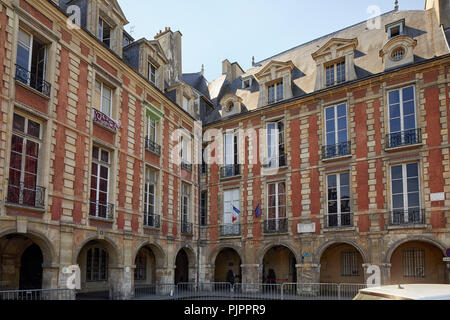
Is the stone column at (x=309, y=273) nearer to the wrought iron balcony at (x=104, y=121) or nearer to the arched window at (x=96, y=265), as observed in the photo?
the arched window at (x=96, y=265)

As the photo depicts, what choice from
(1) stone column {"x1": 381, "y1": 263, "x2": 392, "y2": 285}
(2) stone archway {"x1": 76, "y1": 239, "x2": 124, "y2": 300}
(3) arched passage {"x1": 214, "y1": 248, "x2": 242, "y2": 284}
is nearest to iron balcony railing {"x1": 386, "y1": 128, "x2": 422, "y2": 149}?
(1) stone column {"x1": 381, "y1": 263, "x2": 392, "y2": 285}

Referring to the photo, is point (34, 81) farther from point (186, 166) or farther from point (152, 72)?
point (186, 166)

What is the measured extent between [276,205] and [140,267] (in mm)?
6442

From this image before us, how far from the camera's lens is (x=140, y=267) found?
1741 cm

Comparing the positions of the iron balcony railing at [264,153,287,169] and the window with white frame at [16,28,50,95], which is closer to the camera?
the window with white frame at [16,28,50,95]

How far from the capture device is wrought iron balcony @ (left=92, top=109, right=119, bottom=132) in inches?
517

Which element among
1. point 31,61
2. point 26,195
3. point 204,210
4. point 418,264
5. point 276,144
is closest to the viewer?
point 26,195

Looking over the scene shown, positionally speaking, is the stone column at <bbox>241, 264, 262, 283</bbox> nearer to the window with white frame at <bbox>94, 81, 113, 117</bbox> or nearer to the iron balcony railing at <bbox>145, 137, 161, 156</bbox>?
the iron balcony railing at <bbox>145, 137, 161, 156</bbox>

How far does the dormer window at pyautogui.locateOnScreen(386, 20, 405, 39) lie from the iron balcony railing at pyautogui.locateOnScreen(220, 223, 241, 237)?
34.0 feet

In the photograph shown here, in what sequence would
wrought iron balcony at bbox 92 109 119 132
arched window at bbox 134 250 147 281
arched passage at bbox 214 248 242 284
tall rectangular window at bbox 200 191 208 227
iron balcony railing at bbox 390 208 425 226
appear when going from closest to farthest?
wrought iron balcony at bbox 92 109 119 132, iron balcony railing at bbox 390 208 425 226, arched window at bbox 134 250 147 281, tall rectangular window at bbox 200 191 208 227, arched passage at bbox 214 248 242 284

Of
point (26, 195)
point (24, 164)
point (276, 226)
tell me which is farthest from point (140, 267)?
point (24, 164)
